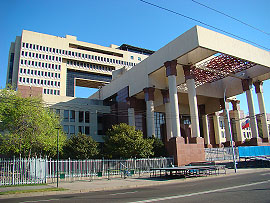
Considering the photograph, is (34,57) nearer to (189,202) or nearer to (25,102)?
(25,102)

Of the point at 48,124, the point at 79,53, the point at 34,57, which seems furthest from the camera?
the point at 79,53

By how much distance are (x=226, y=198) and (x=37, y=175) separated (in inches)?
705

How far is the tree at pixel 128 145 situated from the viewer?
32.4 meters

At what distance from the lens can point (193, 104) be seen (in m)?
37.2

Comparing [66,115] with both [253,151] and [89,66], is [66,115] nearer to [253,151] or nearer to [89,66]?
[253,151]

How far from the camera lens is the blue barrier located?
34.9 metres

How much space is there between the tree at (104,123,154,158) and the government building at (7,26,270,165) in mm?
4370

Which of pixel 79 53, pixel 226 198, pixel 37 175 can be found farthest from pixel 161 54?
pixel 79 53

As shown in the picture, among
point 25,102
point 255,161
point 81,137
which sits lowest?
point 255,161

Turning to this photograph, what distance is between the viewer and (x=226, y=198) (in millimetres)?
10086

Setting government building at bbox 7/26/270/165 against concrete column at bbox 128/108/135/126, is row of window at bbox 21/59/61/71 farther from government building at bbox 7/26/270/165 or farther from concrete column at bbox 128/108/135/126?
concrete column at bbox 128/108/135/126

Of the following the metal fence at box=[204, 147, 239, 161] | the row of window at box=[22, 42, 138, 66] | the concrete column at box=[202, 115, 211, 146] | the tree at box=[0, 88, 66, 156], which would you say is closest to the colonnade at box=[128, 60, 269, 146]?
the metal fence at box=[204, 147, 239, 161]

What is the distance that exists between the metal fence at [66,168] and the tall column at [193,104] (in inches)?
247

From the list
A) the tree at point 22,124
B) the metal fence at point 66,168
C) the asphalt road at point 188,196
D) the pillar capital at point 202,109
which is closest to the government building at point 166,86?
the pillar capital at point 202,109
